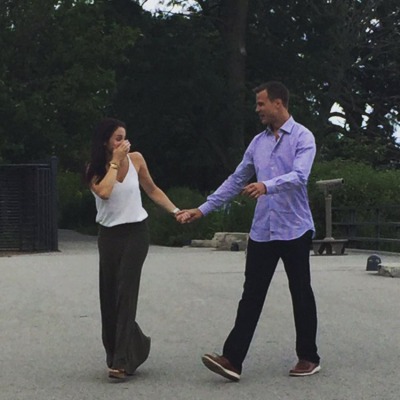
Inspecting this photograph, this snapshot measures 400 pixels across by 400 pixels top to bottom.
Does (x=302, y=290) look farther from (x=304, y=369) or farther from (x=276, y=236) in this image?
(x=304, y=369)

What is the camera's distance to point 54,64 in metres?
→ 28.1

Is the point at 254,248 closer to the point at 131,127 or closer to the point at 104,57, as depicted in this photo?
the point at 104,57

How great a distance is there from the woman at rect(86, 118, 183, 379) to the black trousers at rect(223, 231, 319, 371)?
2.20ft

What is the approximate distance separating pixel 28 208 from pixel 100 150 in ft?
61.0

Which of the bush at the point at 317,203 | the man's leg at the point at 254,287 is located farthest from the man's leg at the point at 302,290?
the bush at the point at 317,203

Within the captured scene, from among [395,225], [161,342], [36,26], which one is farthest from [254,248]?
[36,26]

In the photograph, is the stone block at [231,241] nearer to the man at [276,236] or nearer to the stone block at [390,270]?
the stone block at [390,270]

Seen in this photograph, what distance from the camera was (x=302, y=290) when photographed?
6.81m

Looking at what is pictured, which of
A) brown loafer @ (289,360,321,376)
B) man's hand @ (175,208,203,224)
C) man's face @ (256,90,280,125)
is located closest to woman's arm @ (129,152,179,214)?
man's hand @ (175,208,203,224)

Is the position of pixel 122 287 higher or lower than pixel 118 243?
lower

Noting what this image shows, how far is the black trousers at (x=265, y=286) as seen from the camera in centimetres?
673

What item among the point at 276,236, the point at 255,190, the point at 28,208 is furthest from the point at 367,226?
the point at 255,190

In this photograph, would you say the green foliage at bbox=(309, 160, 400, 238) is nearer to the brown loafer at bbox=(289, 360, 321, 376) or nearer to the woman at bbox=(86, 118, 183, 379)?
the brown loafer at bbox=(289, 360, 321, 376)

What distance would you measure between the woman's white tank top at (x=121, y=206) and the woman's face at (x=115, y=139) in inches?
8.9
